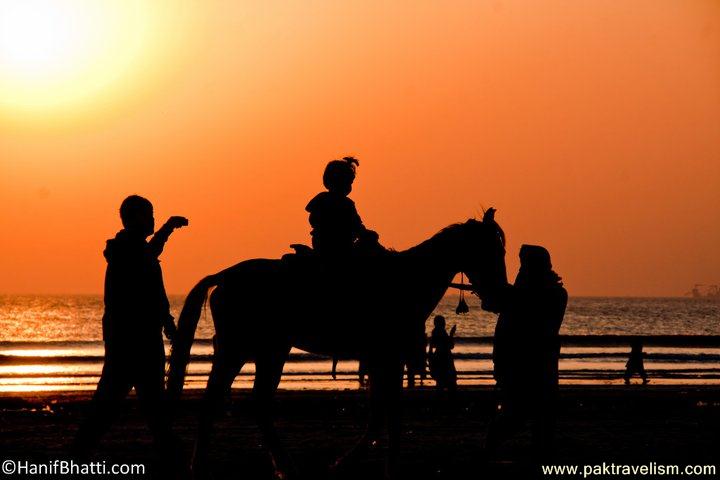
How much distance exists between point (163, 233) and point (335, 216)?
1671 mm

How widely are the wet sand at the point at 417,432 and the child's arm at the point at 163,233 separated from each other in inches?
84.5

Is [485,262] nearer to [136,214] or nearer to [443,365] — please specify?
[136,214]

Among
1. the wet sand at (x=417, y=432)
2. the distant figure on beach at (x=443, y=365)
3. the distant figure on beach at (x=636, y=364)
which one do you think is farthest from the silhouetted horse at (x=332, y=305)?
the distant figure on beach at (x=636, y=364)

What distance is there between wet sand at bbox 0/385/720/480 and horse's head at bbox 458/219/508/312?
64.2 inches

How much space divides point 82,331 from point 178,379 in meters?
118

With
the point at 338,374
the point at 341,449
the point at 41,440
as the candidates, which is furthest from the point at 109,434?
the point at 338,374

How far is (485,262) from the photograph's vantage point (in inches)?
468

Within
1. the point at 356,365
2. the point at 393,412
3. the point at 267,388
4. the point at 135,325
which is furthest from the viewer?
the point at 356,365

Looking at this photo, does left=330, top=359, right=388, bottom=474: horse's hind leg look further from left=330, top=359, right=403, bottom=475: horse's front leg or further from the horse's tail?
the horse's tail

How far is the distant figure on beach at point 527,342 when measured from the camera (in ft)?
39.3

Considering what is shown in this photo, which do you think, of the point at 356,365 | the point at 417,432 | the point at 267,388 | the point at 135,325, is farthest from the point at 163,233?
the point at 356,365

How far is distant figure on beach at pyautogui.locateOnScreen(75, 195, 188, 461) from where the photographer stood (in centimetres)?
1077

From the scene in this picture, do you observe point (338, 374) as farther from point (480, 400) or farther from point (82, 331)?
point (82, 331)

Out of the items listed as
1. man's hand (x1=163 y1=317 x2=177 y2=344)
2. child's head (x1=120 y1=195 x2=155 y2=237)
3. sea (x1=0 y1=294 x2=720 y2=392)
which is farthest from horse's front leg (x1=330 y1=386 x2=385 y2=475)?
sea (x1=0 y1=294 x2=720 y2=392)
